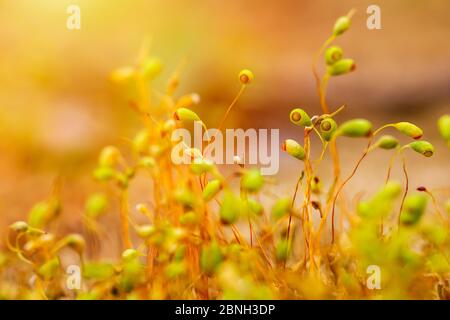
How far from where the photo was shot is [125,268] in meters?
0.77

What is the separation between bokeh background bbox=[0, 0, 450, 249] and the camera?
1.02m

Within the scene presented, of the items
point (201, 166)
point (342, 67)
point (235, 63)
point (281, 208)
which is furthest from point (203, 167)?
point (235, 63)

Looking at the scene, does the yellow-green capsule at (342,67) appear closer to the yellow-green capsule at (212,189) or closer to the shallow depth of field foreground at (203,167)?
the shallow depth of field foreground at (203,167)

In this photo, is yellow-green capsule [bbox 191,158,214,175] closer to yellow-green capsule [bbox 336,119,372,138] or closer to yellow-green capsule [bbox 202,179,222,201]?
yellow-green capsule [bbox 202,179,222,201]

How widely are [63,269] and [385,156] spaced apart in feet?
1.94

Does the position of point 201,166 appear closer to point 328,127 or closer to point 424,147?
point 328,127

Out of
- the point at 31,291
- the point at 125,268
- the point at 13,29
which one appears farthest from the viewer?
the point at 13,29

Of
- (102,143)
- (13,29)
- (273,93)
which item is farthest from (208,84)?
(13,29)

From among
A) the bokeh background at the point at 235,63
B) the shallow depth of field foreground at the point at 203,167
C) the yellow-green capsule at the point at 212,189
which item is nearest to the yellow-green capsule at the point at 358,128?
the shallow depth of field foreground at the point at 203,167

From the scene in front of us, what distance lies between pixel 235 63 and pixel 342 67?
1.02 feet

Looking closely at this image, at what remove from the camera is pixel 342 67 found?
2.55ft

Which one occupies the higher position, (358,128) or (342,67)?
(342,67)

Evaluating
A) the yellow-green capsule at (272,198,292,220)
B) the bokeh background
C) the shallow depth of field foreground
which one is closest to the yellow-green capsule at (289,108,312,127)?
the shallow depth of field foreground
